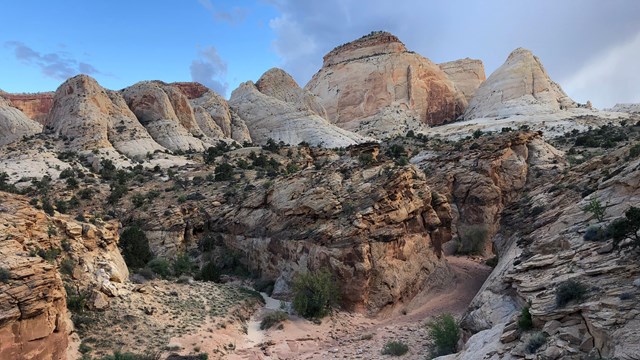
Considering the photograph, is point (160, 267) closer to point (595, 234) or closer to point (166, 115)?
point (595, 234)

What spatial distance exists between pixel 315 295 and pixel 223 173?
17708mm

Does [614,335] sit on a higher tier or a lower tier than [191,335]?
higher

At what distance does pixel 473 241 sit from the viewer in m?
31.6

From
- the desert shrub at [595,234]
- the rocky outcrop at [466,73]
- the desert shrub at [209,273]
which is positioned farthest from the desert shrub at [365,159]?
the rocky outcrop at [466,73]

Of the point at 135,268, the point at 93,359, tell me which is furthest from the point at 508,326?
the point at 135,268

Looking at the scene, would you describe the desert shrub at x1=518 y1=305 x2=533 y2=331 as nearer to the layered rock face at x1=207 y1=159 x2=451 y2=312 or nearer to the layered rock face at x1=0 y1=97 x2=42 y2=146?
the layered rock face at x1=207 y1=159 x2=451 y2=312

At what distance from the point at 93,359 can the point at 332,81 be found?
83.9 metres

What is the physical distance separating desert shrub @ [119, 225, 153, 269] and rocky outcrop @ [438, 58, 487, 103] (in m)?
84.6

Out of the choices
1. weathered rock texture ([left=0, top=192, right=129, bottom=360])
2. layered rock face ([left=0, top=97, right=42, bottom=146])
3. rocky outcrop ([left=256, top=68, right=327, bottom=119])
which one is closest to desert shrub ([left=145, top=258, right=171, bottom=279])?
weathered rock texture ([left=0, top=192, right=129, bottom=360])

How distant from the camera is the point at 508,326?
12320 millimetres

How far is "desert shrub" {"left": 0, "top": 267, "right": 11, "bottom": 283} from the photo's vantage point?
13.6 metres

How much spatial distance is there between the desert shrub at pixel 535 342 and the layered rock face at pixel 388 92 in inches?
2781

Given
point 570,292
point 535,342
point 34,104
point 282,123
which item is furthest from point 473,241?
point 34,104

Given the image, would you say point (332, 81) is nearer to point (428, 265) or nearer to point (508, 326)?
point (428, 265)
